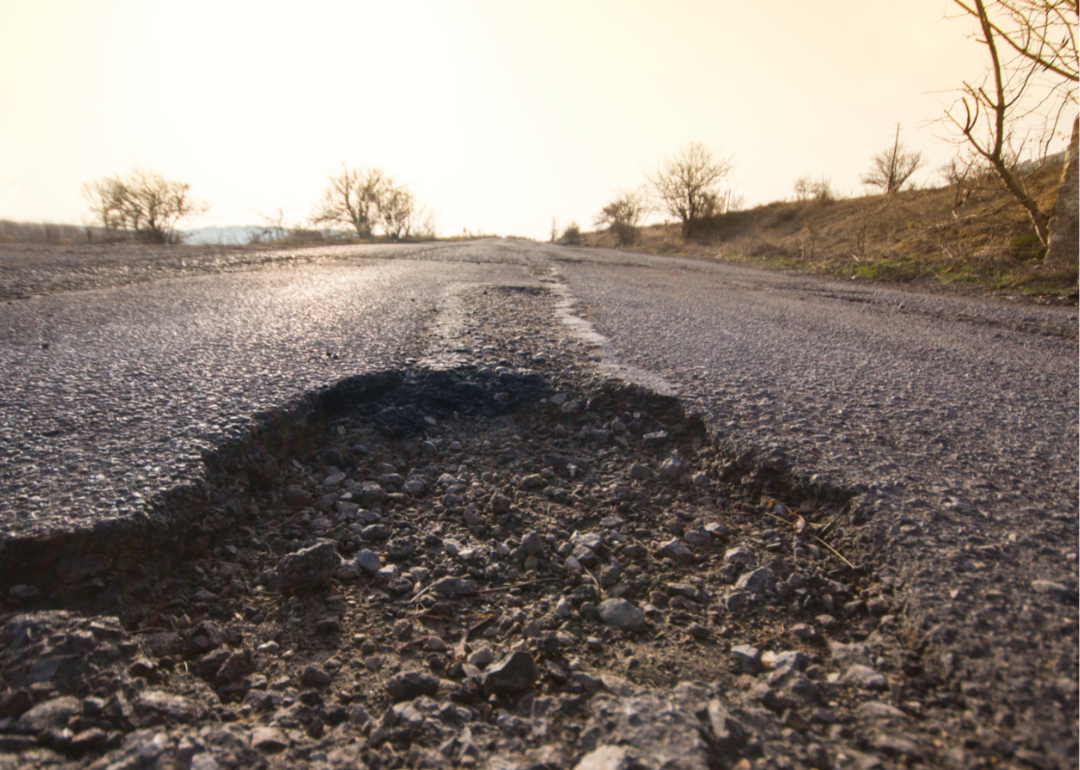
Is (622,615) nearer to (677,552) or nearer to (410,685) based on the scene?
(677,552)

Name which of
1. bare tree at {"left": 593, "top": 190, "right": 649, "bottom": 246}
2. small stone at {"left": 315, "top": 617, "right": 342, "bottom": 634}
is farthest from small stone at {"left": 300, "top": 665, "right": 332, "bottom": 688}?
bare tree at {"left": 593, "top": 190, "right": 649, "bottom": 246}

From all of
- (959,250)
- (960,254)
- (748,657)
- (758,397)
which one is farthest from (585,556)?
(959,250)

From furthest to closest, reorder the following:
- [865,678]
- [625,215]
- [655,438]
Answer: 1. [625,215]
2. [655,438]
3. [865,678]

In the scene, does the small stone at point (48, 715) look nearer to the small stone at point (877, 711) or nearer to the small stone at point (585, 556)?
the small stone at point (585, 556)

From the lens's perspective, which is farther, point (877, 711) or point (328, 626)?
point (328, 626)

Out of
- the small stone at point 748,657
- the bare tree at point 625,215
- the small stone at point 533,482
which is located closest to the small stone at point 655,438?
the small stone at point 533,482

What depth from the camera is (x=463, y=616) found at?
42.8 inches

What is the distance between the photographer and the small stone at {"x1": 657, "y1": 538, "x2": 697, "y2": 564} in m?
1.24

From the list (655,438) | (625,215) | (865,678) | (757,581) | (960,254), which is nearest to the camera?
(865,678)

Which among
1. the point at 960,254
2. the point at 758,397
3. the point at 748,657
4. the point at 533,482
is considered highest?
the point at 960,254

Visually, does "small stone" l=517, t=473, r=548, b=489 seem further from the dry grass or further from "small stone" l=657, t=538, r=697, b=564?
the dry grass

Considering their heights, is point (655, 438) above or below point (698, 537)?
above

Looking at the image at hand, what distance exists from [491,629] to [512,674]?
0.14 m

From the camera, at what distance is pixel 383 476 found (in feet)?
5.17
